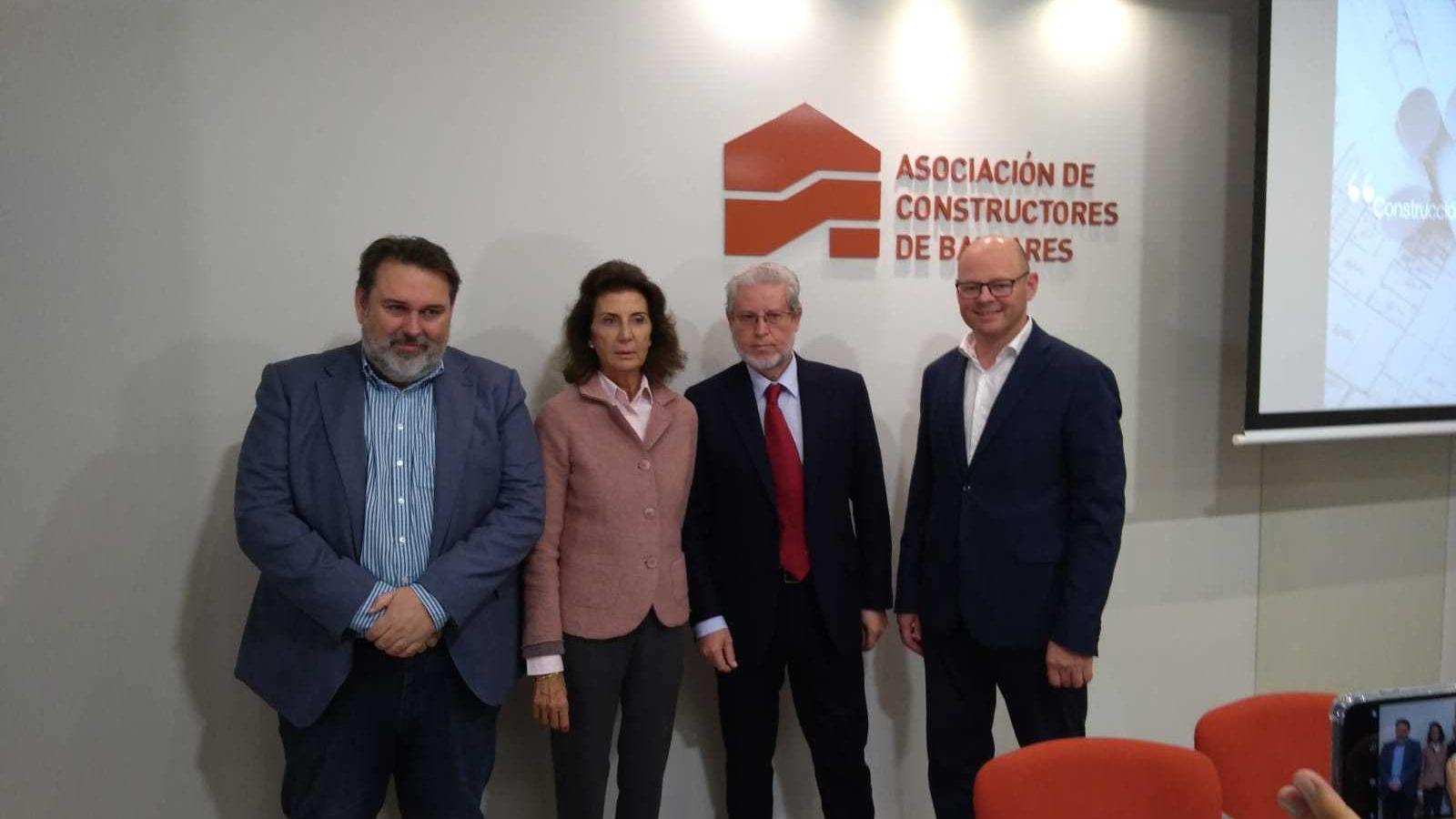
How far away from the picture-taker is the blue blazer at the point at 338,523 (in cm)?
192

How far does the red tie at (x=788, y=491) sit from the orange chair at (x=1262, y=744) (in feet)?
3.32

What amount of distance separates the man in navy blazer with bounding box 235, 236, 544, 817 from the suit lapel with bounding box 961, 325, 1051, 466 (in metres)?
1.14

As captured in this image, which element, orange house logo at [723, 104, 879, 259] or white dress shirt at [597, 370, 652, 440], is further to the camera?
orange house logo at [723, 104, 879, 259]

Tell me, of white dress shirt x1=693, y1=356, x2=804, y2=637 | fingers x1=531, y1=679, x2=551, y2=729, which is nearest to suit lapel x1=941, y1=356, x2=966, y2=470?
white dress shirt x1=693, y1=356, x2=804, y2=637

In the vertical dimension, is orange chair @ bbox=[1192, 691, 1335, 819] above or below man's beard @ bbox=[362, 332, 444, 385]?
below

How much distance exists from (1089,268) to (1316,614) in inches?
69.0

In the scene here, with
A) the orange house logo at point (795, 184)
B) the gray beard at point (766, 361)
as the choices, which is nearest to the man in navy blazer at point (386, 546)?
the gray beard at point (766, 361)

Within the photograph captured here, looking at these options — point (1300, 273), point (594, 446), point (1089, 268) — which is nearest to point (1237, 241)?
point (1300, 273)

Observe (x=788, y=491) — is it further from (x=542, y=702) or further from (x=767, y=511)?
(x=542, y=702)

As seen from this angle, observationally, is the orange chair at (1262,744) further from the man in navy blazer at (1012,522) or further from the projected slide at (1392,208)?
the projected slide at (1392,208)

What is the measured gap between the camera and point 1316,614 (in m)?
3.69

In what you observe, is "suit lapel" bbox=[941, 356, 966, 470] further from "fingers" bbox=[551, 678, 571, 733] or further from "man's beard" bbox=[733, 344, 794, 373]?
"fingers" bbox=[551, 678, 571, 733]

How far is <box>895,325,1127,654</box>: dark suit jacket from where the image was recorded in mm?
2246

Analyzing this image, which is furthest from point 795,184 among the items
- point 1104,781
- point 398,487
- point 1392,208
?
point 1392,208
